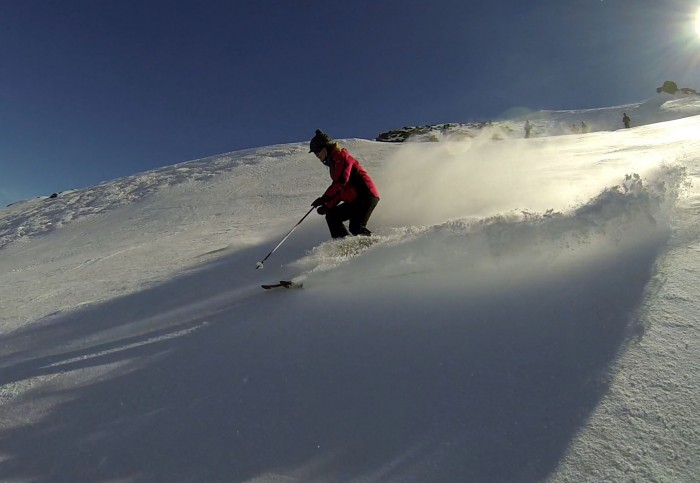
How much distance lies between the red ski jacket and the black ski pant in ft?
0.28

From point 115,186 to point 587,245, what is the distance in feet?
66.3

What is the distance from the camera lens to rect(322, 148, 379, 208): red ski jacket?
233 inches

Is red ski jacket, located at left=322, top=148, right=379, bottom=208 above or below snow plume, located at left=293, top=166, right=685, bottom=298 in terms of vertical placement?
above

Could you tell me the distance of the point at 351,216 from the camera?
20.3ft

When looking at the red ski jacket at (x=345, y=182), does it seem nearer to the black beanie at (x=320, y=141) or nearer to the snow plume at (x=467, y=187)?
the black beanie at (x=320, y=141)

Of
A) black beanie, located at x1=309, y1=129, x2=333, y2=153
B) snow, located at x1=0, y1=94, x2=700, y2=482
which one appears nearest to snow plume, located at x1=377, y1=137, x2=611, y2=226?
snow, located at x1=0, y1=94, x2=700, y2=482

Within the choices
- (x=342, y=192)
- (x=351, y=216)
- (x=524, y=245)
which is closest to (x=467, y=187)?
(x=351, y=216)

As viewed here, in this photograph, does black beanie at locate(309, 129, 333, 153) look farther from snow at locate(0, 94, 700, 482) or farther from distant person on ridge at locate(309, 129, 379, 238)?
snow at locate(0, 94, 700, 482)

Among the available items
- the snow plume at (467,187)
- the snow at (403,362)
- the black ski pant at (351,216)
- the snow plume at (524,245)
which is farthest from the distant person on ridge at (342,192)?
the snow plume at (524,245)

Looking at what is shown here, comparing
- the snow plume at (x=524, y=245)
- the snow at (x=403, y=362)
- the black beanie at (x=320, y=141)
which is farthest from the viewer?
the black beanie at (x=320, y=141)

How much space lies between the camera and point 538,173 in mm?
8711

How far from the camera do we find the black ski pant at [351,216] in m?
6.09

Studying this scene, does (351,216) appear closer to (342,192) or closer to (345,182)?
(342,192)

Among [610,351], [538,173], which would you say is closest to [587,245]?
[610,351]
